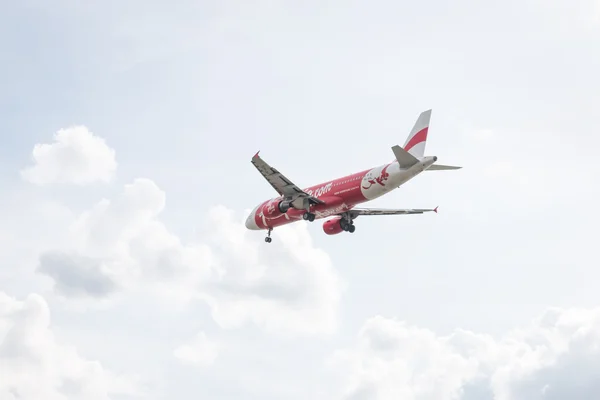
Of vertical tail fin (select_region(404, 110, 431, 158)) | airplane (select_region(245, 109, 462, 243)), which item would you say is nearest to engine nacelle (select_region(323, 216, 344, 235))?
airplane (select_region(245, 109, 462, 243))

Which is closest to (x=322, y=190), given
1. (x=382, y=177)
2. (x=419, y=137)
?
(x=382, y=177)

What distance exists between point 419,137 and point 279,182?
13.8m

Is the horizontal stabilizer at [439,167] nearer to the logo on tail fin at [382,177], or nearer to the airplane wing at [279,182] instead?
the logo on tail fin at [382,177]

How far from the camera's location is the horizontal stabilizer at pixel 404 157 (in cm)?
8794

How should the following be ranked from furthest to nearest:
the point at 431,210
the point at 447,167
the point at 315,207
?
1. the point at 431,210
2. the point at 315,207
3. the point at 447,167

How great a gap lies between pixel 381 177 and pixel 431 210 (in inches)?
572

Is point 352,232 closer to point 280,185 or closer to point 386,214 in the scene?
point 386,214

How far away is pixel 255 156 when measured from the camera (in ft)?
302

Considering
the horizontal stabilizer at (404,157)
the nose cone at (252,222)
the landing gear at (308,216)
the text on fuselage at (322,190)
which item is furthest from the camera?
the nose cone at (252,222)

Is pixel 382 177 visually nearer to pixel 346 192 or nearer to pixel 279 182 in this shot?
pixel 346 192

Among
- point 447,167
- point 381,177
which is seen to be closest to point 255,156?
point 381,177

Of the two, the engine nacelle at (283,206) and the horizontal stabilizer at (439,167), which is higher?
the engine nacelle at (283,206)

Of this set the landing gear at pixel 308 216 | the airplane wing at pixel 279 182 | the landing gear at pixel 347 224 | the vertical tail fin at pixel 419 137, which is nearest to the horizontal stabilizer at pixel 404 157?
the vertical tail fin at pixel 419 137

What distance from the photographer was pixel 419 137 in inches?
3740
